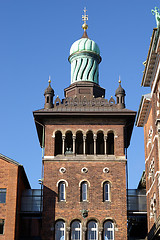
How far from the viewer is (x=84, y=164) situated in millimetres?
53031

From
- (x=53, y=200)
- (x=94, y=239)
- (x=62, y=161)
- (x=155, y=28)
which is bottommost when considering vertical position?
(x=94, y=239)

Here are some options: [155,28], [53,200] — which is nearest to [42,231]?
[53,200]

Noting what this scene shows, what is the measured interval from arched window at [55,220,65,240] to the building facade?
7848mm

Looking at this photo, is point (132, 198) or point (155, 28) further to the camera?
point (132, 198)

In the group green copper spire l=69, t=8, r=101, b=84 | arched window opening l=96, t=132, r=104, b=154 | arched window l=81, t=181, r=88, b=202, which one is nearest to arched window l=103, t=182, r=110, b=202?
arched window l=81, t=181, r=88, b=202

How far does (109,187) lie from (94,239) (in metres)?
5.06

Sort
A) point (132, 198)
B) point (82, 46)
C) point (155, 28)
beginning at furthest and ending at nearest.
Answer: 1. point (82, 46)
2. point (132, 198)
3. point (155, 28)

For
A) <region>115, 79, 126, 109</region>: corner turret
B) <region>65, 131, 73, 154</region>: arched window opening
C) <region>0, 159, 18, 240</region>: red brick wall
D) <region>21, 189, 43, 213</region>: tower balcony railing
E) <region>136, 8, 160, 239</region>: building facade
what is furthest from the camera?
<region>115, 79, 126, 109</region>: corner turret

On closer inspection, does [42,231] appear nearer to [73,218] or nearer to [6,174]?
[73,218]

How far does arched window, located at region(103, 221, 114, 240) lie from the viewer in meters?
50.5

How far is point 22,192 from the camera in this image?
54.0 metres

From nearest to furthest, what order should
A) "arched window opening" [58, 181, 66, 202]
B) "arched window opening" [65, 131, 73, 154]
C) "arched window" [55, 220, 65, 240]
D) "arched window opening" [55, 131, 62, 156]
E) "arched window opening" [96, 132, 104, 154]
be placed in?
"arched window" [55, 220, 65, 240], "arched window opening" [58, 181, 66, 202], "arched window opening" [65, 131, 73, 154], "arched window opening" [55, 131, 62, 156], "arched window opening" [96, 132, 104, 154]

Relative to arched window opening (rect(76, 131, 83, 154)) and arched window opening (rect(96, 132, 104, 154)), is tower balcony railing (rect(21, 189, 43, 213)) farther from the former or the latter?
arched window opening (rect(96, 132, 104, 154))

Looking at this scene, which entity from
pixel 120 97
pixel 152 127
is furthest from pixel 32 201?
pixel 152 127
